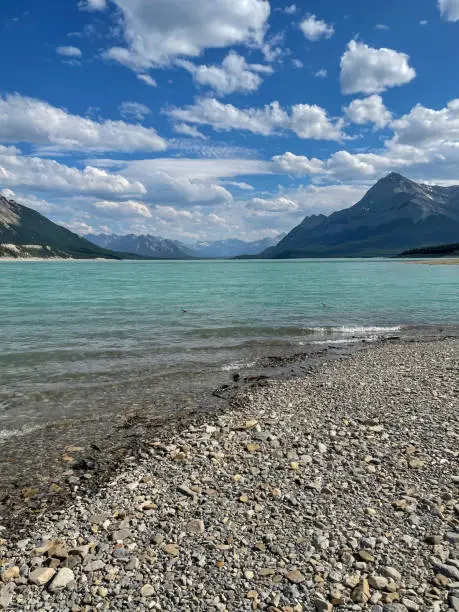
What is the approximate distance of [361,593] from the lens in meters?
6.85

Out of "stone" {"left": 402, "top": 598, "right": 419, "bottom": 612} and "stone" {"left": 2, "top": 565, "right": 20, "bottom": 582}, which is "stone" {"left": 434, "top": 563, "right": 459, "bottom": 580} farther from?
"stone" {"left": 2, "top": 565, "right": 20, "bottom": 582}

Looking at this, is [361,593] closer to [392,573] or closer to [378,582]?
[378,582]

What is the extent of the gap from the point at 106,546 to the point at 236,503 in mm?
3010

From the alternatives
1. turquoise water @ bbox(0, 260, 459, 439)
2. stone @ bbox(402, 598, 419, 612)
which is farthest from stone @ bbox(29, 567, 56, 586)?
turquoise water @ bbox(0, 260, 459, 439)

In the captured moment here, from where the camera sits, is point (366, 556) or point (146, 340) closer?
point (366, 556)

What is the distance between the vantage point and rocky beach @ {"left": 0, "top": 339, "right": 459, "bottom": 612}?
23.0 feet

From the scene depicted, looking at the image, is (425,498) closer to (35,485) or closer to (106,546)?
(106,546)

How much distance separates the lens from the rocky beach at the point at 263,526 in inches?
276

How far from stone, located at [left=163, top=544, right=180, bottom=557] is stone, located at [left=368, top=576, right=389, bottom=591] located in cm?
357

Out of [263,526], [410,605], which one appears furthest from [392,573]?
[263,526]

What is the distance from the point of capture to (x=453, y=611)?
651cm

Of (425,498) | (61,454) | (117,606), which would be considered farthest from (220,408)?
(117,606)

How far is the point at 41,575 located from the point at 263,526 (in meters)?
4.37

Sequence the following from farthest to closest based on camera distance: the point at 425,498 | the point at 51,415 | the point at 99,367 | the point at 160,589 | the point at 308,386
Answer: the point at 99,367 → the point at 308,386 → the point at 51,415 → the point at 425,498 → the point at 160,589
